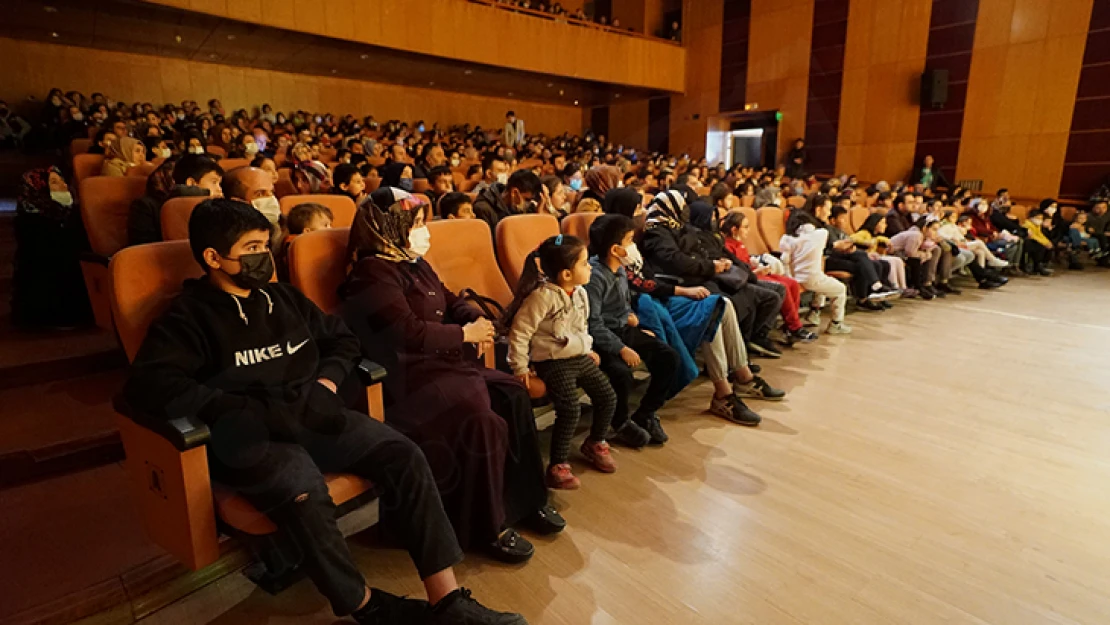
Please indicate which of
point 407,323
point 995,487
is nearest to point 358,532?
point 407,323

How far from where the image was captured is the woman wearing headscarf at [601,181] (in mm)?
3781

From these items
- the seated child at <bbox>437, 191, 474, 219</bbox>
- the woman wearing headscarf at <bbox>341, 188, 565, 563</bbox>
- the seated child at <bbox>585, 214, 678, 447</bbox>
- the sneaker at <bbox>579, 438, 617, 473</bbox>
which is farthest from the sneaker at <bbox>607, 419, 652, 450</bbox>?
the seated child at <bbox>437, 191, 474, 219</bbox>

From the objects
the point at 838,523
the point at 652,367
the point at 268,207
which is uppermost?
the point at 268,207

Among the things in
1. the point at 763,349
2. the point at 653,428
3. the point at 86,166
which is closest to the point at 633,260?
the point at 653,428

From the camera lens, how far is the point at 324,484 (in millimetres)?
1405

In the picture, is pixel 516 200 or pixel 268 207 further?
pixel 516 200

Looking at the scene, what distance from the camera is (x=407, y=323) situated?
184 cm

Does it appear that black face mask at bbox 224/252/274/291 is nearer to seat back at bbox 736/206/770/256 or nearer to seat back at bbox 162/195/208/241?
seat back at bbox 162/195/208/241

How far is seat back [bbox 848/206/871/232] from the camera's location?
18.9 feet

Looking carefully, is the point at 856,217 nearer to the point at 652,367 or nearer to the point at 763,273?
the point at 763,273

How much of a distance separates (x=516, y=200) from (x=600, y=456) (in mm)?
1912

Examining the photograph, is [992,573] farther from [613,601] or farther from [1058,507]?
[613,601]

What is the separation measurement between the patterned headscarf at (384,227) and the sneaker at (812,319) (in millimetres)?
3098

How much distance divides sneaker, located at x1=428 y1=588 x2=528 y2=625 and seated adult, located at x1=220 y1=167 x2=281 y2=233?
1.77 metres
